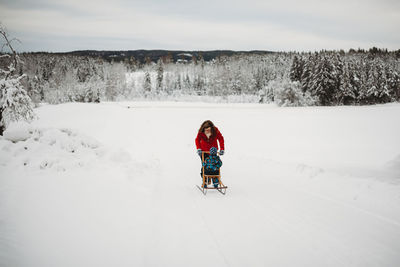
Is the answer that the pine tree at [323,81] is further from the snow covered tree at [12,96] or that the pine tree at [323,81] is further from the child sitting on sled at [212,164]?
the snow covered tree at [12,96]

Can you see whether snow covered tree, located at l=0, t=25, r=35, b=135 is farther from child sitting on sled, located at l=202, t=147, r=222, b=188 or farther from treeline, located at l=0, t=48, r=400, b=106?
child sitting on sled, located at l=202, t=147, r=222, b=188

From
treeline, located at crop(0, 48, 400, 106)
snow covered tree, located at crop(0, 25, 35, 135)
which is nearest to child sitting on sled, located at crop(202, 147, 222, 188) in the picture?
snow covered tree, located at crop(0, 25, 35, 135)

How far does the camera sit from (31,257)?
3.29m

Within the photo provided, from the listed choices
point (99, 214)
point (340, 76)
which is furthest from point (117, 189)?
point (340, 76)

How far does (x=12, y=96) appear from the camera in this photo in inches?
356

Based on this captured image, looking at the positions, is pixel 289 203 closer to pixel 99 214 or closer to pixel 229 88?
pixel 99 214

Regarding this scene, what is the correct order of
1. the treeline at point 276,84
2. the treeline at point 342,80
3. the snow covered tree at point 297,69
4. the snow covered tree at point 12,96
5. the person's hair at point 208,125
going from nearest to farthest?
1. the person's hair at point 208,125
2. the snow covered tree at point 12,96
3. the treeline at point 276,84
4. the treeline at point 342,80
5. the snow covered tree at point 297,69

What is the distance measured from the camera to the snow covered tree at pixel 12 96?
29.0ft

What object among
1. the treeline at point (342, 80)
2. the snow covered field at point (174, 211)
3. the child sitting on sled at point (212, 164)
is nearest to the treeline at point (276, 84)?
the treeline at point (342, 80)

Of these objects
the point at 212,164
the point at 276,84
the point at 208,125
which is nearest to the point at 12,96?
the point at 208,125

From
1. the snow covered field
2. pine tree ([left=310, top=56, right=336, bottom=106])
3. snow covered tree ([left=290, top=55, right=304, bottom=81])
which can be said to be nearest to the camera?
the snow covered field

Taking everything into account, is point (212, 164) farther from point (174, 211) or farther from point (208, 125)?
point (174, 211)

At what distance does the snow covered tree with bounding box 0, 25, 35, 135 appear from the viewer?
8.85 metres

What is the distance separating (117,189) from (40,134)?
3.73 meters
